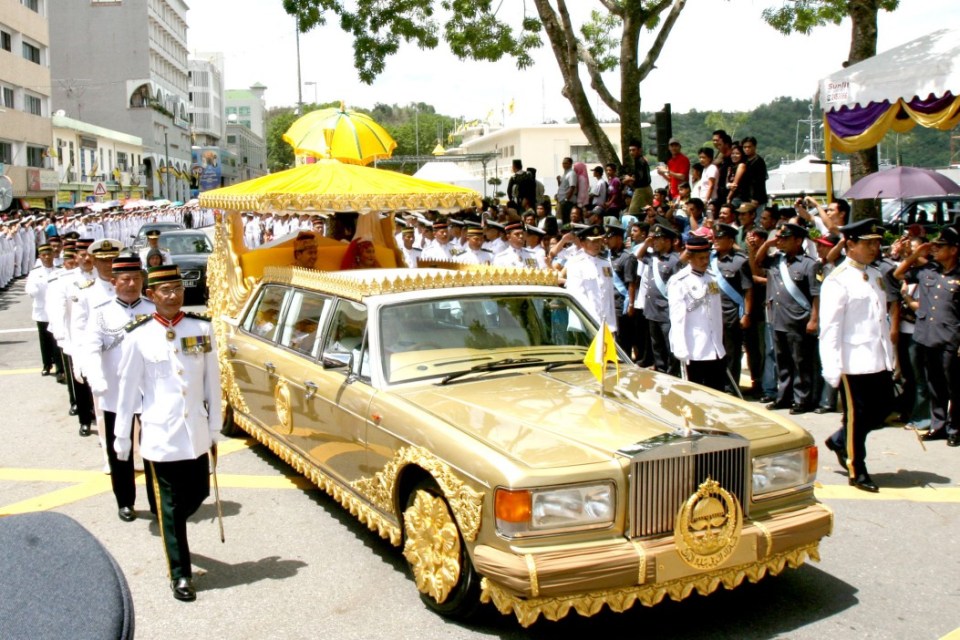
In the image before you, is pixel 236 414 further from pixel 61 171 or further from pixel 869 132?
pixel 61 171

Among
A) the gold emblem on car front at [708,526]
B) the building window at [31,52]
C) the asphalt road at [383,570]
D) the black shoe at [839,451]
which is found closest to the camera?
the gold emblem on car front at [708,526]

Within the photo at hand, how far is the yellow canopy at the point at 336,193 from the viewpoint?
8.95 m

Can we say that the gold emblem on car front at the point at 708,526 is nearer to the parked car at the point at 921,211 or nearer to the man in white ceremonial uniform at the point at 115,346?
the man in white ceremonial uniform at the point at 115,346

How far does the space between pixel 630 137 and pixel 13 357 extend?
34.2ft

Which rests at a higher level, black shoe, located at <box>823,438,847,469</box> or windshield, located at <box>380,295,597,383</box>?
windshield, located at <box>380,295,597,383</box>

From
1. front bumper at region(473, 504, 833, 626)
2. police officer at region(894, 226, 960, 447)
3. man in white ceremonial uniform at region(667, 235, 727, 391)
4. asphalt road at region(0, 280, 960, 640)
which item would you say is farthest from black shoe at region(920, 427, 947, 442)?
front bumper at region(473, 504, 833, 626)

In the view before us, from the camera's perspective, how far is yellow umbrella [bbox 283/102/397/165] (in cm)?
1060

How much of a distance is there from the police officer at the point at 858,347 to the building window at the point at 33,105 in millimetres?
48412

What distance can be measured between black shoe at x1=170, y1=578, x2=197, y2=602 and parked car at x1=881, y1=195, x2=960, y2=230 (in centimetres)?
1624

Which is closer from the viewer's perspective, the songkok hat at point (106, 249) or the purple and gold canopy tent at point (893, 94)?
the songkok hat at point (106, 249)

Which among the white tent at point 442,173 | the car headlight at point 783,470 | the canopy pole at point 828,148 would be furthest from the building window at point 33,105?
the car headlight at point 783,470

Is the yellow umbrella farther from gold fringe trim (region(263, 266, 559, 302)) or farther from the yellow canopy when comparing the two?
gold fringe trim (region(263, 266, 559, 302))

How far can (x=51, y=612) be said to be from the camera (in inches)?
55.6

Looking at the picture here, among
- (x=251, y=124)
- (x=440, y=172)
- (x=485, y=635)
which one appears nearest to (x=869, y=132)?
(x=485, y=635)
